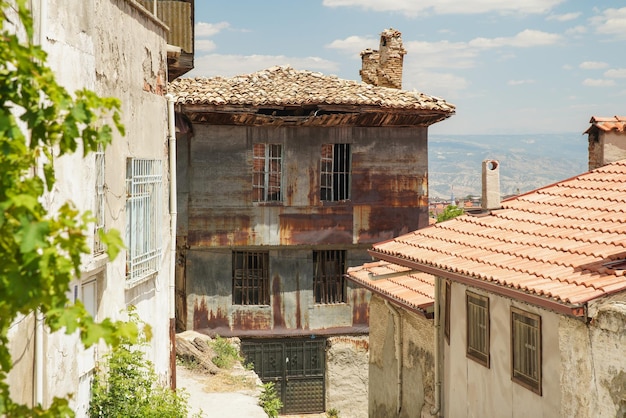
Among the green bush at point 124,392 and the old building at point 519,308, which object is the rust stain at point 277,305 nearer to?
the old building at point 519,308

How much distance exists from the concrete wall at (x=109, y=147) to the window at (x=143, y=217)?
0.63 feet

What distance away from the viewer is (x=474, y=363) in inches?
420

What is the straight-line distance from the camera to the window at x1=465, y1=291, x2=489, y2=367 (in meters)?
10.2

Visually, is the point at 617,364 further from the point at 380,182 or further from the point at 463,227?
the point at 380,182

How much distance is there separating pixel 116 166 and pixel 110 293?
145 centimetres

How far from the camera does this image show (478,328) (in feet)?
34.5

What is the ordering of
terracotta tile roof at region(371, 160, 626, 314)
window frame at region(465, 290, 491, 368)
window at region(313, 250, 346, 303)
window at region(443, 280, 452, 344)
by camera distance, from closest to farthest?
1. terracotta tile roof at region(371, 160, 626, 314)
2. window frame at region(465, 290, 491, 368)
3. window at region(443, 280, 452, 344)
4. window at region(313, 250, 346, 303)

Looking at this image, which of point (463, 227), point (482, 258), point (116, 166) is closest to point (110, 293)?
point (116, 166)

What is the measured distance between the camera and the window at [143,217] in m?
10.2

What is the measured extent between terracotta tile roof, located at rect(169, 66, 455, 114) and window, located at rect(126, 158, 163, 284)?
9989 mm

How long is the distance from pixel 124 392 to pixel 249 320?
14000mm

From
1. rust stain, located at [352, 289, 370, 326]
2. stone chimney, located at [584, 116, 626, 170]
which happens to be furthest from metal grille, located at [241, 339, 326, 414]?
stone chimney, located at [584, 116, 626, 170]

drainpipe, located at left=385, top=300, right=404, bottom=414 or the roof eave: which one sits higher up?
the roof eave

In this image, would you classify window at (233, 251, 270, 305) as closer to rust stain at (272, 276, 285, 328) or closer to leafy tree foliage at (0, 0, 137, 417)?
rust stain at (272, 276, 285, 328)
